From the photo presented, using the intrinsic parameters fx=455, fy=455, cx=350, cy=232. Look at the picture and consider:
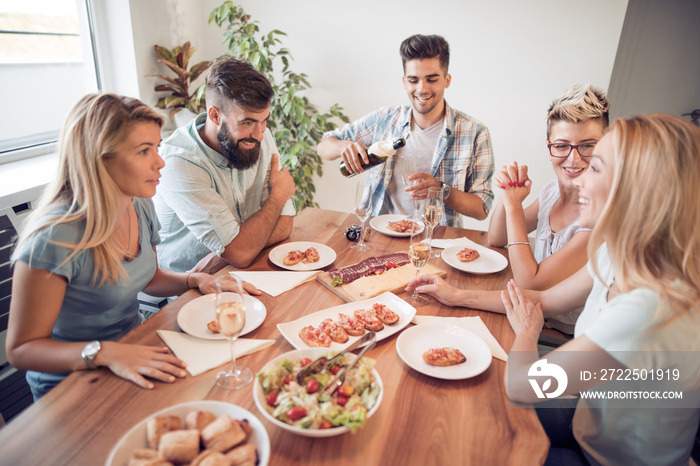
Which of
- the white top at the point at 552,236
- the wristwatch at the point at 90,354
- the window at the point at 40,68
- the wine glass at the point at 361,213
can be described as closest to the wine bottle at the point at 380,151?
the wine glass at the point at 361,213

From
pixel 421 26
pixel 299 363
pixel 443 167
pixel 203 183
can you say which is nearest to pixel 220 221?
pixel 203 183

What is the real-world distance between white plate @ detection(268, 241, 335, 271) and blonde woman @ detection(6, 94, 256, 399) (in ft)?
1.03

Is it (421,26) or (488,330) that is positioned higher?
(421,26)

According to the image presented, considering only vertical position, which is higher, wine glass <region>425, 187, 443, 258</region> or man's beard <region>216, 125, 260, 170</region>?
man's beard <region>216, 125, 260, 170</region>

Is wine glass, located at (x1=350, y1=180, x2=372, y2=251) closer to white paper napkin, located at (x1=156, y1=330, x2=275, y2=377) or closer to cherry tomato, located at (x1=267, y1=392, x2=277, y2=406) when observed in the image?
white paper napkin, located at (x1=156, y1=330, x2=275, y2=377)

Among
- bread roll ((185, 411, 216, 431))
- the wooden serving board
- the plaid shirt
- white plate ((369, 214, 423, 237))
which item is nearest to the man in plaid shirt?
the plaid shirt

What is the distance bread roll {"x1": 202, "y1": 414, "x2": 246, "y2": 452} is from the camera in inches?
34.6

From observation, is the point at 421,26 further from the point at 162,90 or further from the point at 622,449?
the point at 622,449

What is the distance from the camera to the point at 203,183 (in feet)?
6.41

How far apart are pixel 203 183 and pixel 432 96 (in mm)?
1379

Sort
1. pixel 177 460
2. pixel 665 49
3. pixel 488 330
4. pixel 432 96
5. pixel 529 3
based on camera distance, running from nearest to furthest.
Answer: pixel 177 460 < pixel 488 330 < pixel 432 96 < pixel 529 3 < pixel 665 49

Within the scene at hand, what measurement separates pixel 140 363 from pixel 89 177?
1.91ft

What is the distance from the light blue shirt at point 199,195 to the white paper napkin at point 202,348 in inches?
22.6

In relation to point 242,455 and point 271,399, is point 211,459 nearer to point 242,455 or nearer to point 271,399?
point 242,455
